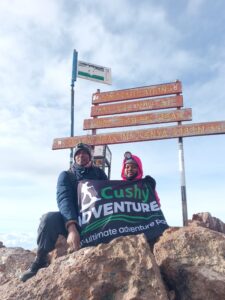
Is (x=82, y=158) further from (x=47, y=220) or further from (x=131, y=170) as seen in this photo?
(x=47, y=220)

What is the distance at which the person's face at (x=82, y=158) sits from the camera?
4453 mm

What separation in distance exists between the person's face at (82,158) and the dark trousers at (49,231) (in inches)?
34.2

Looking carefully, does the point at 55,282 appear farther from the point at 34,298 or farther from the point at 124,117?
the point at 124,117

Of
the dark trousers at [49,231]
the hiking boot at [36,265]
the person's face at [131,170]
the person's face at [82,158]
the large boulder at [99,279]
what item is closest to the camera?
the large boulder at [99,279]

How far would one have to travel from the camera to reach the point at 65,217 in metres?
3.85

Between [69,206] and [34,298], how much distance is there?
4.23ft

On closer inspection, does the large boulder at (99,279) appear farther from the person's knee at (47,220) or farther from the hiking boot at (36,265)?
the person's knee at (47,220)

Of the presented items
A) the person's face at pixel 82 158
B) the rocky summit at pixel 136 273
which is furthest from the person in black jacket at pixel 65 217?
the rocky summit at pixel 136 273

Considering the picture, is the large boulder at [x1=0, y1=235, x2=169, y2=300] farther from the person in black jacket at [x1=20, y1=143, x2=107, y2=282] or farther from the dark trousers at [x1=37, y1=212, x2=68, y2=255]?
the dark trousers at [x1=37, y1=212, x2=68, y2=255]

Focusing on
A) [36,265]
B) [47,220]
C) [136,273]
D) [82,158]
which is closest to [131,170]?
[82,158]

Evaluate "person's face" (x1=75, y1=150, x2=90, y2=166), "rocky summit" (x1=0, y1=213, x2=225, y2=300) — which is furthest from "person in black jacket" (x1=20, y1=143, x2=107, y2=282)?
"rocky summit" (x1=0, y1=213, x2=225, y2=300)

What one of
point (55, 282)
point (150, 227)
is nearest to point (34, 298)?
point (55, 282)

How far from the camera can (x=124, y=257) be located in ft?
9.99

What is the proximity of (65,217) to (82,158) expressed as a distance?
92cm
